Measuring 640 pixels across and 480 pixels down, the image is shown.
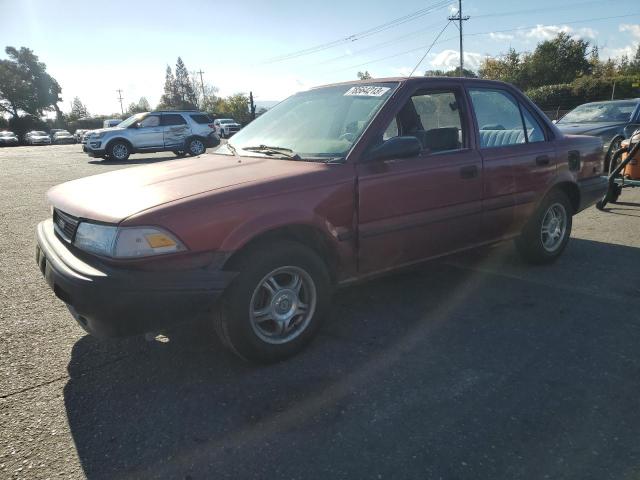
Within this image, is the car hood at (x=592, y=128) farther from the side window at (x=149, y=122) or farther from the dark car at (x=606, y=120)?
the side window at (x=149, y=122)

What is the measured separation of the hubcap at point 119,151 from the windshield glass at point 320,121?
1553 centimetres

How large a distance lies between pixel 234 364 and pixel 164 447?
750 mm

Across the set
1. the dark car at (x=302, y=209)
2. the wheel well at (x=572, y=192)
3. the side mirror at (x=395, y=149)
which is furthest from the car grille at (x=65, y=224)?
the wheel well at (x=572, y=192)

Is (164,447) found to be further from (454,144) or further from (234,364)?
(454,144)

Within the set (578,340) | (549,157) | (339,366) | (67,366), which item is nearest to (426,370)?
(339,366)

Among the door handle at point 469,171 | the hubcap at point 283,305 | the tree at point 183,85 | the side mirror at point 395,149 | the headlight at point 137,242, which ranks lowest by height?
the hubcap at point 283,305

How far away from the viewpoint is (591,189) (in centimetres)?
489

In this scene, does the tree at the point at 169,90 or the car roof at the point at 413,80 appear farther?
the tree at the point at 169,90

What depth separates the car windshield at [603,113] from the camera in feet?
33.0

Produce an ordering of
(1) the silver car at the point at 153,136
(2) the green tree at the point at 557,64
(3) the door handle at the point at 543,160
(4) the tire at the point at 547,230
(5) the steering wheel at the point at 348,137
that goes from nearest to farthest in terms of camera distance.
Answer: (5) the steering wheel at the point at 348,137
(3) the door handle at the point at 543,160
(4) the tire at the point at 547,230
(1) the silver car at the point at 153,136
(2) the green tree at the point at 557,64

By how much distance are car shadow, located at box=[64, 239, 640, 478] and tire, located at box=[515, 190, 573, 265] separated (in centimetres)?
73

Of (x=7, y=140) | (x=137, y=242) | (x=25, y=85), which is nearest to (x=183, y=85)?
(x=25, y=85)

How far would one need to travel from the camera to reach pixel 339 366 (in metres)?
2.88

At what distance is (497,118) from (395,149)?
4.97 ft
